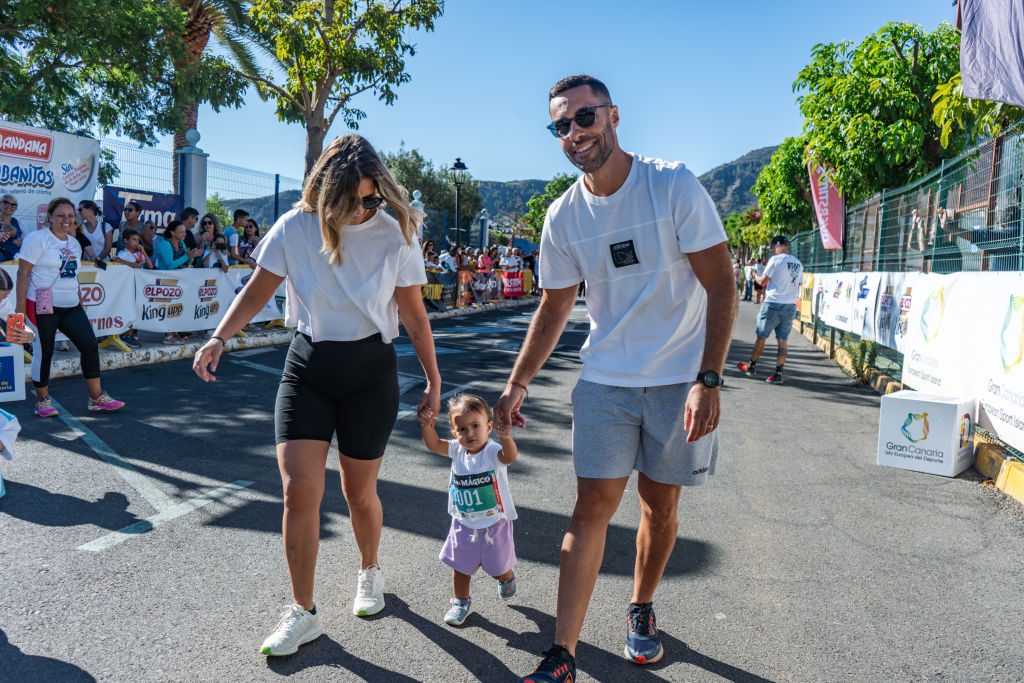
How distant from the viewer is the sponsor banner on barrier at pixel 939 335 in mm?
6289

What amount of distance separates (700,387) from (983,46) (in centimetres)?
547

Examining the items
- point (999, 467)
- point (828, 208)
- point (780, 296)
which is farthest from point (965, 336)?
point (828, 208)

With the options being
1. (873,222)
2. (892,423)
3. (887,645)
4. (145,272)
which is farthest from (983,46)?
(145,272)

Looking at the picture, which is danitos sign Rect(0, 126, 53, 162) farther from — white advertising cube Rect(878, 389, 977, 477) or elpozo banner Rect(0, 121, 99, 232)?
white advertising cube Rect(878, 389, 977, 477)

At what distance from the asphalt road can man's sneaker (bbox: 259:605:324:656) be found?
1.5 inches

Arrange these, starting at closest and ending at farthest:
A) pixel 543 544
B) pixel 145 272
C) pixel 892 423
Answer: pixel 543 544 < pixel 892 423 < pixel 145 272

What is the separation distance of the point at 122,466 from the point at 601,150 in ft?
13.3

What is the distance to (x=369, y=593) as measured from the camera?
124 inches

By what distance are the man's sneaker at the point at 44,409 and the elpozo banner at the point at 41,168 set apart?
15.4 feet

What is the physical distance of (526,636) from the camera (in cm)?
297

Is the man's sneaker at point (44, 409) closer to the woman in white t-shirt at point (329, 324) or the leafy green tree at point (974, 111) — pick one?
the woman in white t-shirt at point (329, 324)

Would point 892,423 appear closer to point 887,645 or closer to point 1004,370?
point 1004,370

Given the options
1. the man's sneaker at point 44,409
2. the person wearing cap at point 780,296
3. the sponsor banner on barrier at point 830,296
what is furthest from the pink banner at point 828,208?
the man's sneaker at point 44,409

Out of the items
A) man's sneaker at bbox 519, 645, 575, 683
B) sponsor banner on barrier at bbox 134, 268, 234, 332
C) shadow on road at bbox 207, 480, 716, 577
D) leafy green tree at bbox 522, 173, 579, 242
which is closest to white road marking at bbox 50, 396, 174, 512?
shadow on road at bbox 207, 480, 716, 577
